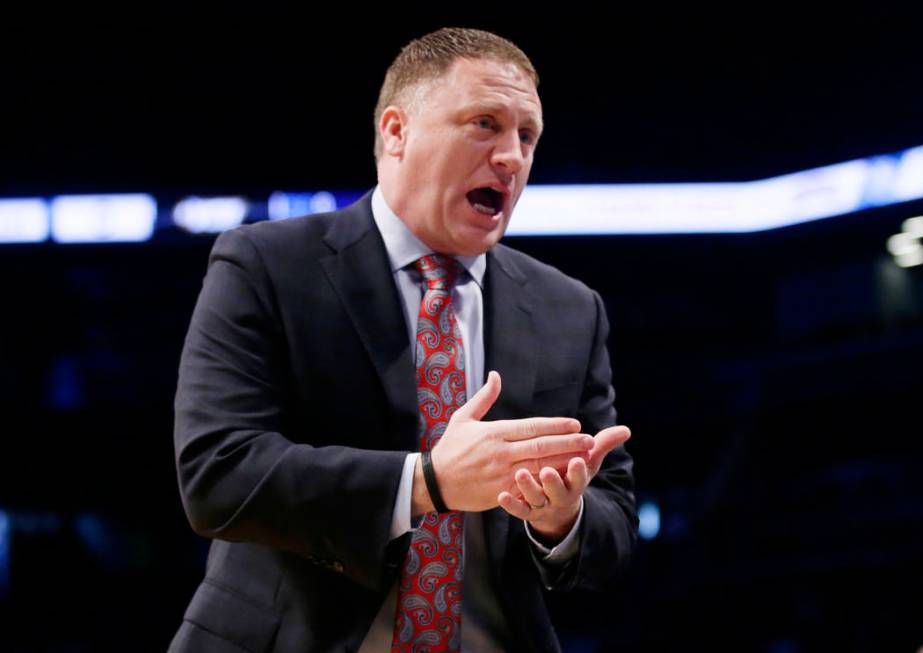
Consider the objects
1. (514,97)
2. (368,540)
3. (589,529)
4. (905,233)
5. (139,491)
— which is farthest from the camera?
(139,491)

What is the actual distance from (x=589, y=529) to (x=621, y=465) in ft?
0.76

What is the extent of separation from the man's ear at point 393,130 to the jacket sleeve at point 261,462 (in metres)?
0.30

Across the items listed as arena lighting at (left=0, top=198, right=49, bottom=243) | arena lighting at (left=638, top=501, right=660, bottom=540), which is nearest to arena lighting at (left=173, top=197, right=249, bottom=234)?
arena lighting at (left=0, top=198, right=49, bottom=243)

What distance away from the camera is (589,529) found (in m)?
1.62

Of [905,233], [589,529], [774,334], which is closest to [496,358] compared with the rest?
[589,529]

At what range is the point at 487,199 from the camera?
1.75m

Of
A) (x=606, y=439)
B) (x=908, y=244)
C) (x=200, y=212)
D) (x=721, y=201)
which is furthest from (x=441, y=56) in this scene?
(x=908, y=244)

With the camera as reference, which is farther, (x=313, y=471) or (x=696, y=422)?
(x=696, y=422)

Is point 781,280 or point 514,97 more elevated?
point 781,280

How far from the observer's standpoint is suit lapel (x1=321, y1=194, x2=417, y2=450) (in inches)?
63.0

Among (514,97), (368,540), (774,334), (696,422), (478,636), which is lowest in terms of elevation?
(478,636)

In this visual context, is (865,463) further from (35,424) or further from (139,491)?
(35,424)

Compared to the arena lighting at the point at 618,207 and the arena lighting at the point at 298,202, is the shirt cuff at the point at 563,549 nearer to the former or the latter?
the arena lighting at the point at 618,207

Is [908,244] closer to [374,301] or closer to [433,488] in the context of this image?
[374,301]
